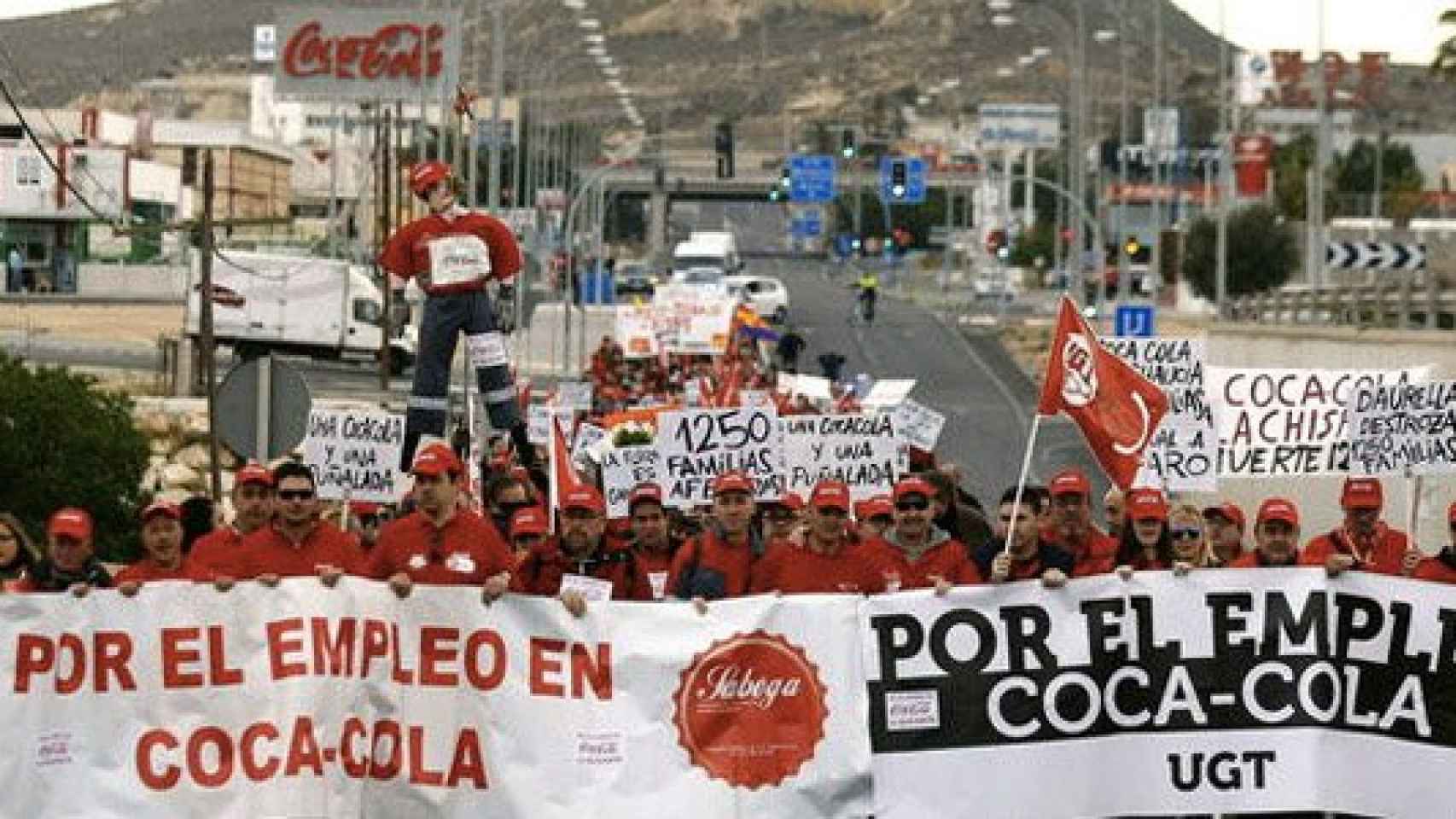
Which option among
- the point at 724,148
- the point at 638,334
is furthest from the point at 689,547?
the point at 724,148

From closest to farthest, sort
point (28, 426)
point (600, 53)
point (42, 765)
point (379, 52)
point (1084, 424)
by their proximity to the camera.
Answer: point (42, 765) → point (1084, 424) → point (28, 426) → point (379, 52) → point (600, 53)

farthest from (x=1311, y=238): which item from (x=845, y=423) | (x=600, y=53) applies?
(x=845, y=423)

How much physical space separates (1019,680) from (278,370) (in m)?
9.55

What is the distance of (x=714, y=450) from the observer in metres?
22.0

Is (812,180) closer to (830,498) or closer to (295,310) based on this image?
(295,310)

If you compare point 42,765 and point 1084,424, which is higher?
point 1084,424

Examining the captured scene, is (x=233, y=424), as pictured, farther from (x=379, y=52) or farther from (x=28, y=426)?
(x=379, y=52)

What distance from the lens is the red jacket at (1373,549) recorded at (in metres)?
16.0

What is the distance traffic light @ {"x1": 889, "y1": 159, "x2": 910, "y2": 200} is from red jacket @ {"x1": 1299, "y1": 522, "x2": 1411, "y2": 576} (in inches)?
2731

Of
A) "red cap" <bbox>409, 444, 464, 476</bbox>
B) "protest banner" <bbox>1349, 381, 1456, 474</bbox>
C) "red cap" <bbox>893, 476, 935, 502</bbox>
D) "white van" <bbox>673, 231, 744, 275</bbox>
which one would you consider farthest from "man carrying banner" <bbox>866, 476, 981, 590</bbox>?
"white van" <bbox>673, 231, 744, 275</bbox>

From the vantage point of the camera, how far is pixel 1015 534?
15.6 meters

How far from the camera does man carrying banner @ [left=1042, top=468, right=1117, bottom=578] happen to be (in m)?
15.7

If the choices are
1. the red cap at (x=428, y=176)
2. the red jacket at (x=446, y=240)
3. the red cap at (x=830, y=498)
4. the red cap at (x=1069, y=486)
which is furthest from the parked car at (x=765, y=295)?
the red cap at (x=830, y=498)

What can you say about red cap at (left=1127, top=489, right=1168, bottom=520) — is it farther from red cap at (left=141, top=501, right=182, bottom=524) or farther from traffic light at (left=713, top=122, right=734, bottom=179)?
traffic light at (left=713, top=122, right=734, bottom=179)
